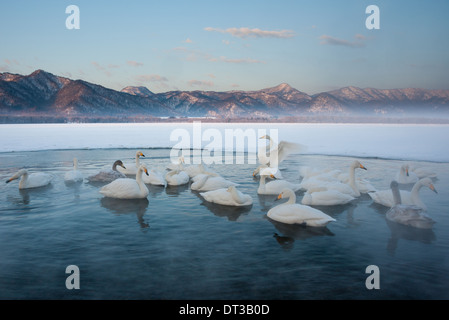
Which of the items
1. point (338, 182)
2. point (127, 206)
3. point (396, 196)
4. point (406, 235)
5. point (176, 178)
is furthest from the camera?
point (176, 178)

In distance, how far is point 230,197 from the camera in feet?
30.2

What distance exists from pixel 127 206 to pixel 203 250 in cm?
394

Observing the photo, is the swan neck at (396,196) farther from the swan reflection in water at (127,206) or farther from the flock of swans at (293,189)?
the swan reflection in water at (127,206)

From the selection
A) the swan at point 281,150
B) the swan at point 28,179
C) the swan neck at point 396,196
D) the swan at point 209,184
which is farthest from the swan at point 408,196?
the swan at point 28,179

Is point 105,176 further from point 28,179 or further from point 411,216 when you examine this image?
point 411,216

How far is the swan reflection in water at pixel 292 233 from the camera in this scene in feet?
22.3

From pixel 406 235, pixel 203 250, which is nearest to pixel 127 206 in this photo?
pixel 203 250

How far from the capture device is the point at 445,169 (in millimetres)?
14969

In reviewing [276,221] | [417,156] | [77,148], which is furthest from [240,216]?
[77,148]

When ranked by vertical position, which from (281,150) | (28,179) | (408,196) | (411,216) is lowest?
(411,216)

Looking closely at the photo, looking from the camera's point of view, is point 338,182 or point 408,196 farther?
point 338,182

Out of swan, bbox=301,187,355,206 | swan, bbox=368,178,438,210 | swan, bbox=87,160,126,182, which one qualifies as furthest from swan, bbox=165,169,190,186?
swan, bbox=368,178,438,210

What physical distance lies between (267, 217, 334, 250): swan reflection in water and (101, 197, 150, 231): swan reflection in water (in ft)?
10.6

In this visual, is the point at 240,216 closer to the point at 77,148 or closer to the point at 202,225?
the point at 202,225
